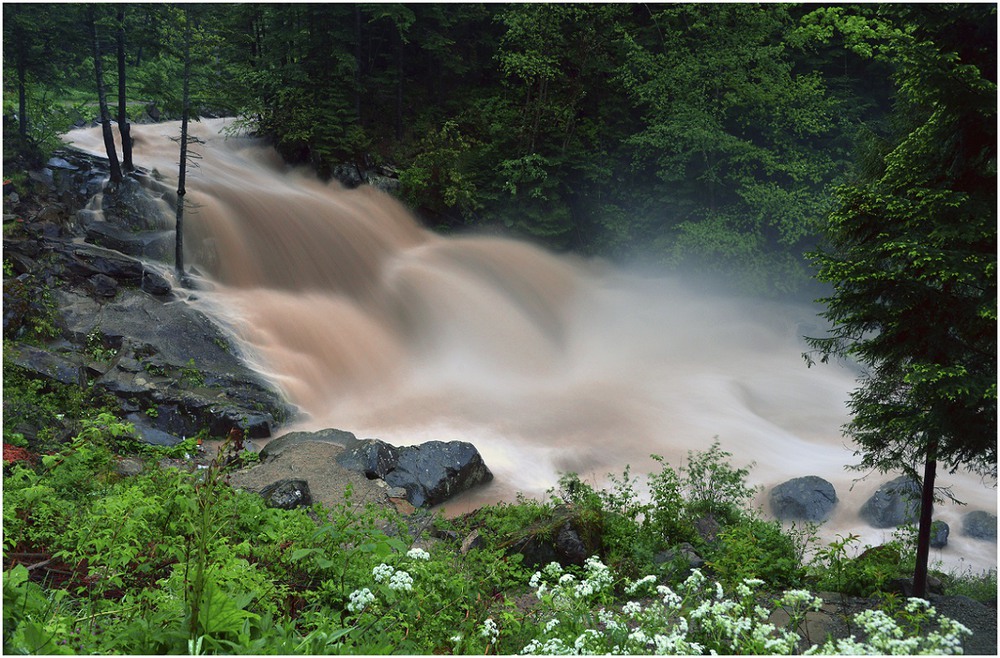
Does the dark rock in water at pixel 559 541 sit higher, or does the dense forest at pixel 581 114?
the dense forest at pixel 581 114

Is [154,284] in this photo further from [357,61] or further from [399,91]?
[399,91]

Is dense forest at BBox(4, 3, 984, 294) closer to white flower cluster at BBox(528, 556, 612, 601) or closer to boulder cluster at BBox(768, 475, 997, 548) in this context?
boulder cluster at BBox(768, 475, 997, 548)

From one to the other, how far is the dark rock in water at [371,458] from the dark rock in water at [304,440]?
1.13 feet

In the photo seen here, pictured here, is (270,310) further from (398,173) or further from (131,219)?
(398,173)

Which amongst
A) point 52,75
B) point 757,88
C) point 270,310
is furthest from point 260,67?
point 757,88

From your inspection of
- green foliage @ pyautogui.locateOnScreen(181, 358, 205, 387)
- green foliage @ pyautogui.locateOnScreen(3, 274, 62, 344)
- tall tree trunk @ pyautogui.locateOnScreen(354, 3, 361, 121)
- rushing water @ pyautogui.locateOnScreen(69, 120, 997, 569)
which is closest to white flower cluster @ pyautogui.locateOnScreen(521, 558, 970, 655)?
rushing water @ pyautogui.locateOnScreen(69, 120, 997, 569)

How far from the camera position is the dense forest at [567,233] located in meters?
3.04

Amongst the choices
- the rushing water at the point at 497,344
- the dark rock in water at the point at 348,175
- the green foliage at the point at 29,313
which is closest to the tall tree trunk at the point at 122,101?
the rushing water at the point at 497,344

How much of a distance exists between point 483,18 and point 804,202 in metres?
9.24

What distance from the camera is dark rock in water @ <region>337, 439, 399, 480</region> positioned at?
769 centimetres

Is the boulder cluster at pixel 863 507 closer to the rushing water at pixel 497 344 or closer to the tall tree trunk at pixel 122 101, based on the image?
the rushing water at pixel 497 344

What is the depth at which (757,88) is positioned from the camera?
1616cm

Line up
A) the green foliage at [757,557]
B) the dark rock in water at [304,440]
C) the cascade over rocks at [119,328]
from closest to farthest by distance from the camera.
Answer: the green foliage at [757,557] → the dark rock in water at [304,440] → the cascade over rocks at [119,328]

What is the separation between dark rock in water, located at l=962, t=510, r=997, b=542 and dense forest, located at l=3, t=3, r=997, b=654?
2.24 m
